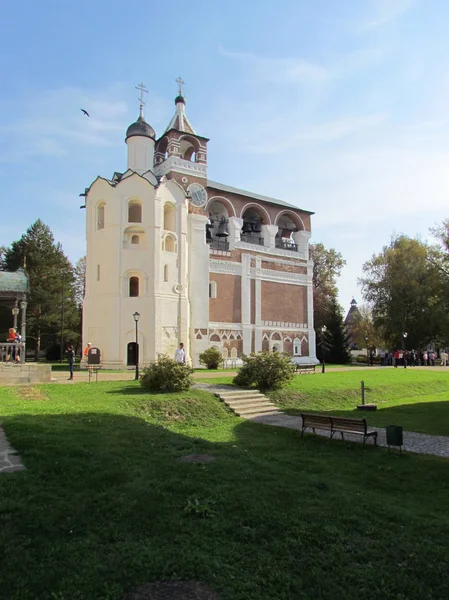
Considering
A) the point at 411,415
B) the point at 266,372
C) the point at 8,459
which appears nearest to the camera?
the point at 8,459

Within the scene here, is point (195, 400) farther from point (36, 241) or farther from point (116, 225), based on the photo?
point (36, 241)

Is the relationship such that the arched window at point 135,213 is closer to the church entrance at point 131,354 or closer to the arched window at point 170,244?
the arched window at point 170,244

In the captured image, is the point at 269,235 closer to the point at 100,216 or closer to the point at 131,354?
the point at 100,216

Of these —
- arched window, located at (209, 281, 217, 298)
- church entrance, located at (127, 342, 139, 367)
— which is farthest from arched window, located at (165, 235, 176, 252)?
church entrance, located at (127, 342, 139, 367)

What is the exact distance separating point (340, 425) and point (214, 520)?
690cm

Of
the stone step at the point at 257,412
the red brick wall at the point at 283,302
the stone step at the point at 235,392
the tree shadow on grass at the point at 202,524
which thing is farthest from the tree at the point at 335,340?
the tree shadow on grass at the point at 202,524

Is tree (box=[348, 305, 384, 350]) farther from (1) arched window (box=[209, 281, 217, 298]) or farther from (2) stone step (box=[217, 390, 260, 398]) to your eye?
(2) stone step (box=[217, 390, 260, 398])

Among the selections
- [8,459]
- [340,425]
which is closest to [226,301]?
[340,425]

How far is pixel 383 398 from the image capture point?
842 inches

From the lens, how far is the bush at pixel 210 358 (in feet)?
106

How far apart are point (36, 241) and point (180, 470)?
47.4 metres

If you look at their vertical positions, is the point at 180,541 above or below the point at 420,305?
below

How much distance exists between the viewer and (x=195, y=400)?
16016 millimetres

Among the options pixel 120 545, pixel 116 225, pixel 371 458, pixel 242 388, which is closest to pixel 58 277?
pixel 116 225
